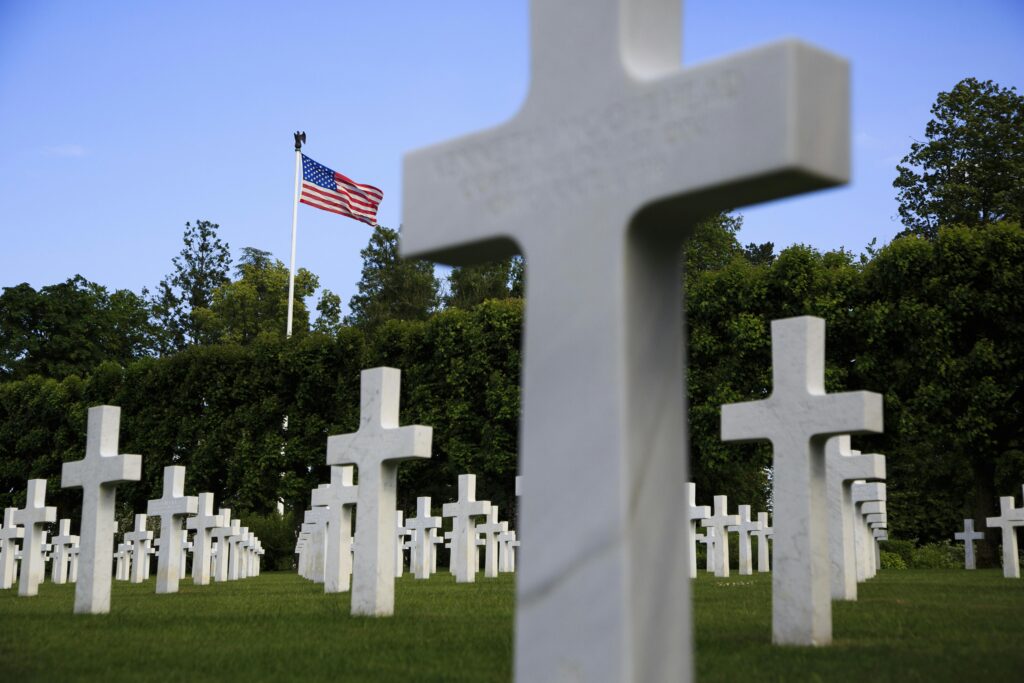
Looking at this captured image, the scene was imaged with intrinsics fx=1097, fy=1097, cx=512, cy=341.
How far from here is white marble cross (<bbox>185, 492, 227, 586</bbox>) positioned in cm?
1889

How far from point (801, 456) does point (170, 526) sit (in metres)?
10.1

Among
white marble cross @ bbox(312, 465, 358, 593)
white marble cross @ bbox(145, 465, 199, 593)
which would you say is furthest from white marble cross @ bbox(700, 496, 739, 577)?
white marble cross @ bbox(145, 465, 199, 593)

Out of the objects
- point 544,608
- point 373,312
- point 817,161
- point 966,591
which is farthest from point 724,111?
point 373,312

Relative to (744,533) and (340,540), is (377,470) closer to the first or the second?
(340,540)

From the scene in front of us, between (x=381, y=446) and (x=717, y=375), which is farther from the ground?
(x=717, y=375)

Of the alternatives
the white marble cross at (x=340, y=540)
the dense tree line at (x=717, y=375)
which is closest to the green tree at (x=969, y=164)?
the dense tree line at (x=717, y=375)

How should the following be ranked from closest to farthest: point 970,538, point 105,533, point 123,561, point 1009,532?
1. point 105,533
2. point 1009,532
3. point 970,538
4. point 123,561

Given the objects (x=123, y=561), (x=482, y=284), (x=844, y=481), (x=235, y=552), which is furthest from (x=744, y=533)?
(x=482, y=284)

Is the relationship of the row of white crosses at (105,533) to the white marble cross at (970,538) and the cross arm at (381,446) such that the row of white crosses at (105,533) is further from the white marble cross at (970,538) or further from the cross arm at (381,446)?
the white marble cross at (970,538)

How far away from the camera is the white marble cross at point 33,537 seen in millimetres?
15109

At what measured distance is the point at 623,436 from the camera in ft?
11.9

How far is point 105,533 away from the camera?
35.0 feet

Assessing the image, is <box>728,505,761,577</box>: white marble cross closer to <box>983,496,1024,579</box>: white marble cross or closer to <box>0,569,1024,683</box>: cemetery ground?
<box>983,496,1024,579</box>: white marble cross

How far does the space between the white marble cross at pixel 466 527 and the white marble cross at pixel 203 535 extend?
166 inches
